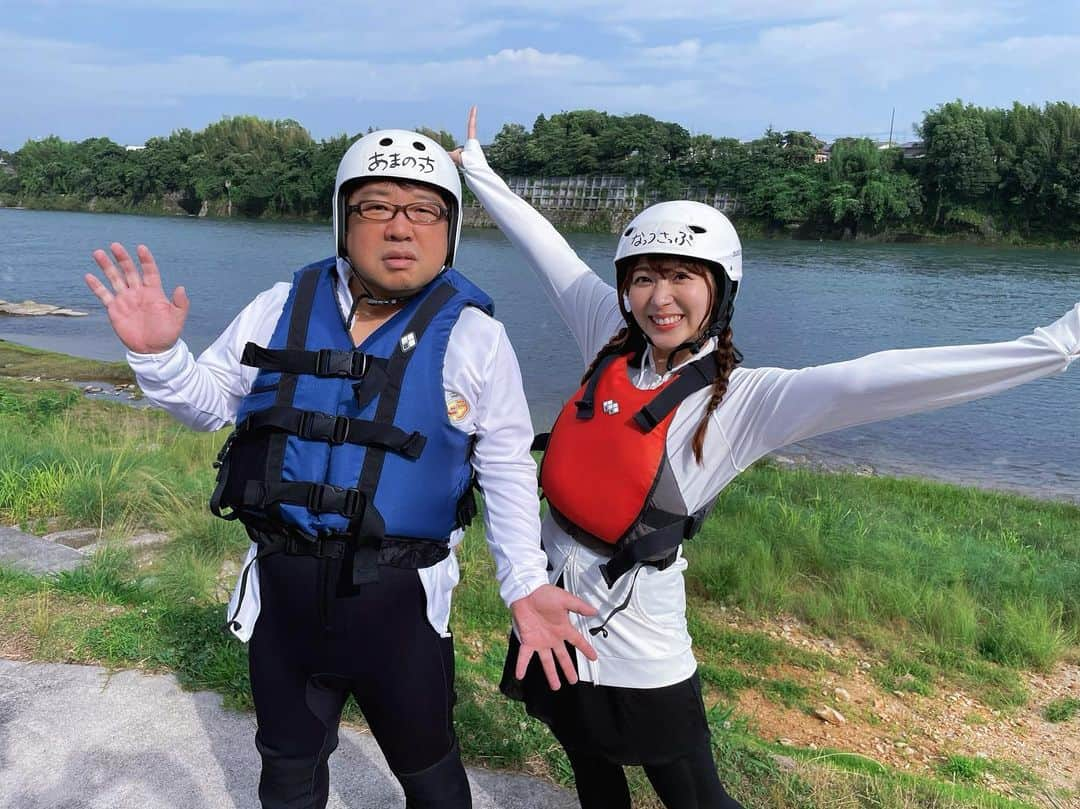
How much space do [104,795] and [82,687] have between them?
30.8 inches

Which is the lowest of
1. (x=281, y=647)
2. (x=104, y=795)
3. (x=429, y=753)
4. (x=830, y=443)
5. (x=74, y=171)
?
(x=830, y=443)

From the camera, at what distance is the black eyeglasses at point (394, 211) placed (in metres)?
2.20

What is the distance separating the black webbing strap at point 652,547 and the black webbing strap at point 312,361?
0.85 metres

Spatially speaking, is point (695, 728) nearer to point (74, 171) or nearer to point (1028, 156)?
point (1028, 156)

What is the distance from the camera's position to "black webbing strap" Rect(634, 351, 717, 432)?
2.30 m

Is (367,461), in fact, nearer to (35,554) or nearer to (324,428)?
(324,428)

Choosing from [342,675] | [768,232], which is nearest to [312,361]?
[342,675]

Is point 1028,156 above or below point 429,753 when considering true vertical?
above

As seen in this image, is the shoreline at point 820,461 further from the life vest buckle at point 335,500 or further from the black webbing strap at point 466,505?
the life vest buckle at point 335,500

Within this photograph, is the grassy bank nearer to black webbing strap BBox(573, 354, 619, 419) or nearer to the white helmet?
black webbing strap BBox(573, 354, 619, 419)

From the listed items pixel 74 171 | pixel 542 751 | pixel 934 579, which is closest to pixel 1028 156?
pixel 934 579

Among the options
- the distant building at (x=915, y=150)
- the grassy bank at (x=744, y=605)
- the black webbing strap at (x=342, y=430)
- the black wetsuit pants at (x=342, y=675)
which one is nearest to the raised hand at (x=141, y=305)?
the black webbing strap at (x=342, y=430)

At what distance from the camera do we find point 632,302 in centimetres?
246

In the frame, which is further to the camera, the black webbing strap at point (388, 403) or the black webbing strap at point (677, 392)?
the black webbing strap at point (677, 392)
